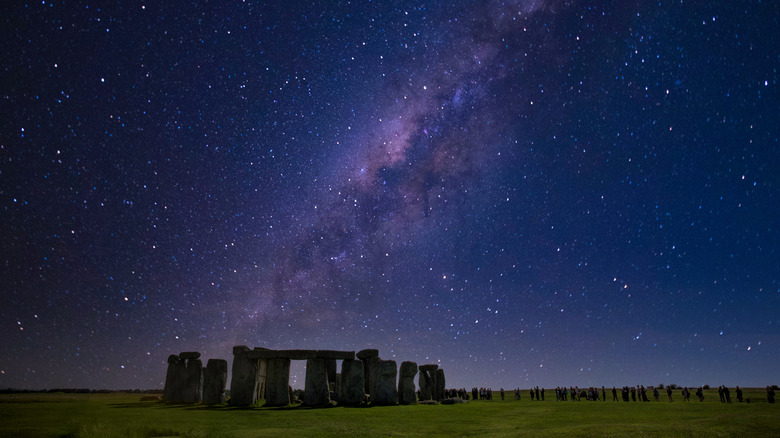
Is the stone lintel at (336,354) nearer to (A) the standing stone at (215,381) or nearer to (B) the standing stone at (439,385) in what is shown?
(A) the standing stone at (215,381)

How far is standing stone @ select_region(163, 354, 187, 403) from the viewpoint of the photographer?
90.6 ft

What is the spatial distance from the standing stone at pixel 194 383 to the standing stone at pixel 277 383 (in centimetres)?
518

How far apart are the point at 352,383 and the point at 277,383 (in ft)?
13.9

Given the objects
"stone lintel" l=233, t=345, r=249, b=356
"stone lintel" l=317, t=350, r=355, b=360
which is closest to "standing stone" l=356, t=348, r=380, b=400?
"stone lintel" l=317, t=350, r=355, b=360

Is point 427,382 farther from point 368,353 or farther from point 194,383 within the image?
point 194,383

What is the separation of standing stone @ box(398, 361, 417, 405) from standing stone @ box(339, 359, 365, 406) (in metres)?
3.14

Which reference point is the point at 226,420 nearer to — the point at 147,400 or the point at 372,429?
the point at 372,429

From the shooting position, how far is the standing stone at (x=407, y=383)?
2805 centimetres

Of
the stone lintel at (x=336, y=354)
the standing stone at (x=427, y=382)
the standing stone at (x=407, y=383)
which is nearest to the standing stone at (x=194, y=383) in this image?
the stone lintel at (x=336, y=354)

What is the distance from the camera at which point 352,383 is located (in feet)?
85.5

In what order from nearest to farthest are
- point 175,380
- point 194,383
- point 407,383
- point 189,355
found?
point 194,383 < point 175,380 < point 189,355 < point 407,383

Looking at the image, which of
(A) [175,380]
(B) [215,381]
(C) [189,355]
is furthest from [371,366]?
(A) [175,380]

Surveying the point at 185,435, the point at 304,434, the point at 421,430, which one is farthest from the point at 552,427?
the point at 185,435

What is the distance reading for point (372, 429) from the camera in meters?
14.4
